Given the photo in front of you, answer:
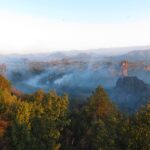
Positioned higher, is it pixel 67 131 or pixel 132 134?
pixel 132 134

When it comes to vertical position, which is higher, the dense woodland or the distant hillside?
the dense woodland

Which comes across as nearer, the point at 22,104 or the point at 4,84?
the point at 22,104

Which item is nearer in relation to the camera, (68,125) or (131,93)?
(68,125)

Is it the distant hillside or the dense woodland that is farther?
the distant hillside

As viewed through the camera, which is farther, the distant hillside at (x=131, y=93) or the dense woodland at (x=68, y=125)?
the distant hillside at (x=131, y=93)

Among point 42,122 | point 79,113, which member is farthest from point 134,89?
point 42,122

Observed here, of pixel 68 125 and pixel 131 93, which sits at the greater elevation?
pixel 68 125

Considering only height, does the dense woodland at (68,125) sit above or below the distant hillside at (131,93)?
above

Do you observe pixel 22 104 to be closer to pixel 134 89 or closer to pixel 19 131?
pixel 19 131
